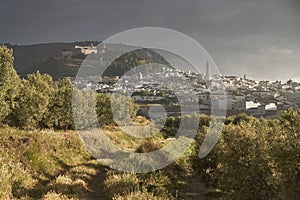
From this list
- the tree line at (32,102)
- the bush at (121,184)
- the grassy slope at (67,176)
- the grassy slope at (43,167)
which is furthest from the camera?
the tree line at (32,102)

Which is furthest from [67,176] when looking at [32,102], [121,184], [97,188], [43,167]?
[32,102]

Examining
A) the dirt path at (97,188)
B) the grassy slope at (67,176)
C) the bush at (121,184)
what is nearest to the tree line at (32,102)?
the grassy slope at (67,176)

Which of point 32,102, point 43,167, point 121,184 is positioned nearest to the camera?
point 121,184

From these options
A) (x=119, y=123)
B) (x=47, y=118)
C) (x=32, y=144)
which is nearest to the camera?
(x=32, y=144)

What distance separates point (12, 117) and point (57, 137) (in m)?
10.5

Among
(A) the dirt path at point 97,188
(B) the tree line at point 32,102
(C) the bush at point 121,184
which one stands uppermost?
(B) the tree line at point 32,102

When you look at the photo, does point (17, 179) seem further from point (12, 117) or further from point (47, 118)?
point (47, 118)

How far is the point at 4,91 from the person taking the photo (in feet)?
101

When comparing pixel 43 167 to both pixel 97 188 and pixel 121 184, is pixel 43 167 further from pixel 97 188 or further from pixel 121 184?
pixel 121 184

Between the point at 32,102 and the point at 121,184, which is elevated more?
the point at 32,102

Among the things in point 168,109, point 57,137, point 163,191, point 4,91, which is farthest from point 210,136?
point 168,109

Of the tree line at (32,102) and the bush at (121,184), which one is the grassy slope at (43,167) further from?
the tree line at (32,102)

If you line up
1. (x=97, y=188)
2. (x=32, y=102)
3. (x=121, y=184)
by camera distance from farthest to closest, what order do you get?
(x=32, y=102) → (x=97, y=188) → (x=121, y=184)

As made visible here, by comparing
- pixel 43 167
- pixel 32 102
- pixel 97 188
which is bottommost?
pixel 97 188
